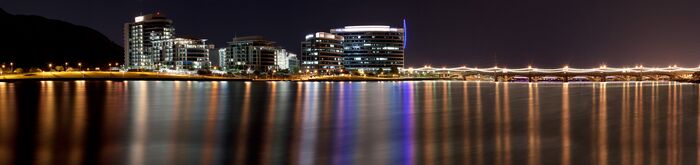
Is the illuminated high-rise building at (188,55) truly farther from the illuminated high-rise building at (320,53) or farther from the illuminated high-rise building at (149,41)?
the illuminated high-rise building at (320,53)

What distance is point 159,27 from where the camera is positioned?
7411 inches

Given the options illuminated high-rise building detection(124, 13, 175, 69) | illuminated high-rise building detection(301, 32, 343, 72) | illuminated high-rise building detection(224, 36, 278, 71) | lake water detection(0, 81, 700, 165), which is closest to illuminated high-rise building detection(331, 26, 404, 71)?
illuminated high-rise building detection(301, 32, 343, 72)

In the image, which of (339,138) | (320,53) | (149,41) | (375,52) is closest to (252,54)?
(320,53)

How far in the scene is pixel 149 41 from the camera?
18988 centimetres

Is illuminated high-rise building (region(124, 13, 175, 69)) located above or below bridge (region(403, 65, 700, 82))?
above

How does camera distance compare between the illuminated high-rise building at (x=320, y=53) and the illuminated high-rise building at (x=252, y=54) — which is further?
the illuminated high-rise building at (x=320, y=53)

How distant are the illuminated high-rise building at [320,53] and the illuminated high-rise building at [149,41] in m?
42.3

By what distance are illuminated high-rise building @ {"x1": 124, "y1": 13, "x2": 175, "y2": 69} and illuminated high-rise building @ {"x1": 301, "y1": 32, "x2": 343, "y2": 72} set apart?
4228 cm

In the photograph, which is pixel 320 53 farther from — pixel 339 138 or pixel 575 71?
pixel 339 138

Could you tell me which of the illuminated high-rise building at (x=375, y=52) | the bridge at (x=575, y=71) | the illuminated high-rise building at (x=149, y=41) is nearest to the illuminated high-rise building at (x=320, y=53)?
the illuminated high-rise building at (x=375, y=52)

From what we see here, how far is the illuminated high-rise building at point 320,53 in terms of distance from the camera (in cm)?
19462

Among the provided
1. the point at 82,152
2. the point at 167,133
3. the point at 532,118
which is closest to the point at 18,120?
the point at 167,133

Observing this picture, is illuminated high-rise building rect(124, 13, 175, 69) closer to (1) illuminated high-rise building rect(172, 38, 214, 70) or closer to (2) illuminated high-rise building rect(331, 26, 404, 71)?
(1) illuminated high-rise building rect(172, 38, 214, 70)

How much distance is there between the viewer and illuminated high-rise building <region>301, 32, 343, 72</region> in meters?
195
